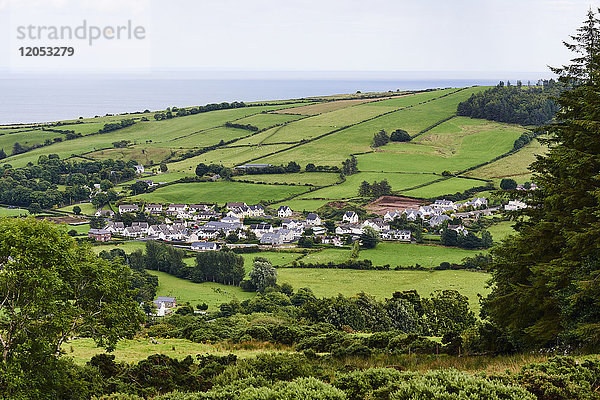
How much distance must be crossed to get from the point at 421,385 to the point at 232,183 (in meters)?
106

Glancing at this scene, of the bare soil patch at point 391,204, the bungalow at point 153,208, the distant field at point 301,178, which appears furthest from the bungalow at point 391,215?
the bungalow at point 153,208

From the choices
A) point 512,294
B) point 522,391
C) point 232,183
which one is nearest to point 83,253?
point 522,391

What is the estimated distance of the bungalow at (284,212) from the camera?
3720 inches

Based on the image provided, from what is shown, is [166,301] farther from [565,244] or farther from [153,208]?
[153,208]

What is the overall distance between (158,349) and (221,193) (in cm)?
8670

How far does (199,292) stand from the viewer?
186ft

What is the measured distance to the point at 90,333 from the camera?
1592 centimetres

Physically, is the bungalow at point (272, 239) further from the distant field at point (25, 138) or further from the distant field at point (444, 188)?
the distant field at point (25, 138)

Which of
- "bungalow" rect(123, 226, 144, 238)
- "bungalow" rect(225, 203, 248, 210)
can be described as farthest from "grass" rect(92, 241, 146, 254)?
"bungalow" rect(225, 203, 248, 210)

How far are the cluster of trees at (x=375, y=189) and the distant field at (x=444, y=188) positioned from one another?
3.79 metres

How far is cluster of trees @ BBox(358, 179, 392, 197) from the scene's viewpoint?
10312 cm

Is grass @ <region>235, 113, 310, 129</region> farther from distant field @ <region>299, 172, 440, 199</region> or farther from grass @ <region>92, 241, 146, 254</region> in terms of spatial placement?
grass @ <region>92, 241, 146, 254</region>

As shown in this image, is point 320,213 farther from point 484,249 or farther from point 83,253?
point 83,253

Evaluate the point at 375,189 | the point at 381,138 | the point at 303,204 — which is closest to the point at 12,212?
the point at 303,204
